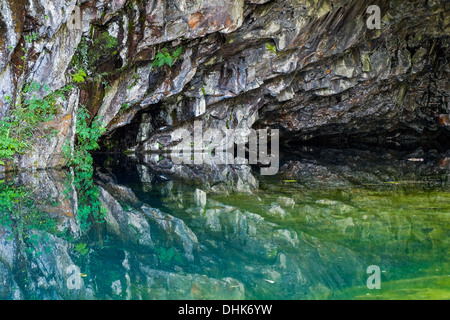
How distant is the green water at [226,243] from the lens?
3.32m

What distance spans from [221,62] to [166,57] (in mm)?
3424

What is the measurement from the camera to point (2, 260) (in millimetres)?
3863

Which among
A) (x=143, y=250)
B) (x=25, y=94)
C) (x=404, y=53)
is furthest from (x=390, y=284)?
(x=404, y=53)

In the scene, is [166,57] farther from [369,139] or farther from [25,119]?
[369,139]

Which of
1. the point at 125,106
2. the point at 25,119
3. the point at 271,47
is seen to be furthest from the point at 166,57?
the point at 25,119

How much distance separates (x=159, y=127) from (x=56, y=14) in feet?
30.1

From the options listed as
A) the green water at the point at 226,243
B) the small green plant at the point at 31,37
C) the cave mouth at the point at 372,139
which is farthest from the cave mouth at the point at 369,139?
the green water at the point at 226,243

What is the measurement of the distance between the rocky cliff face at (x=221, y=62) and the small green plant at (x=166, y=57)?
48mm

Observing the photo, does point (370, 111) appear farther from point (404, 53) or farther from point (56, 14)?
point (56, 14)

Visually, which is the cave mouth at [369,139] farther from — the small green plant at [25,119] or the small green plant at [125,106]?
the small green plant at [25,119]

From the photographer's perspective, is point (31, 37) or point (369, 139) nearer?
point (31, 37)

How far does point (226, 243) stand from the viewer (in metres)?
4.62

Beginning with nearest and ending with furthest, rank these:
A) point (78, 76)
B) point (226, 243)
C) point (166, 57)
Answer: point (226, 243) < point (78, 76) < point (166, 57)

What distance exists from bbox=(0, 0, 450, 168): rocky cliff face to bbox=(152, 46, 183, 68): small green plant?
0.16 feet
